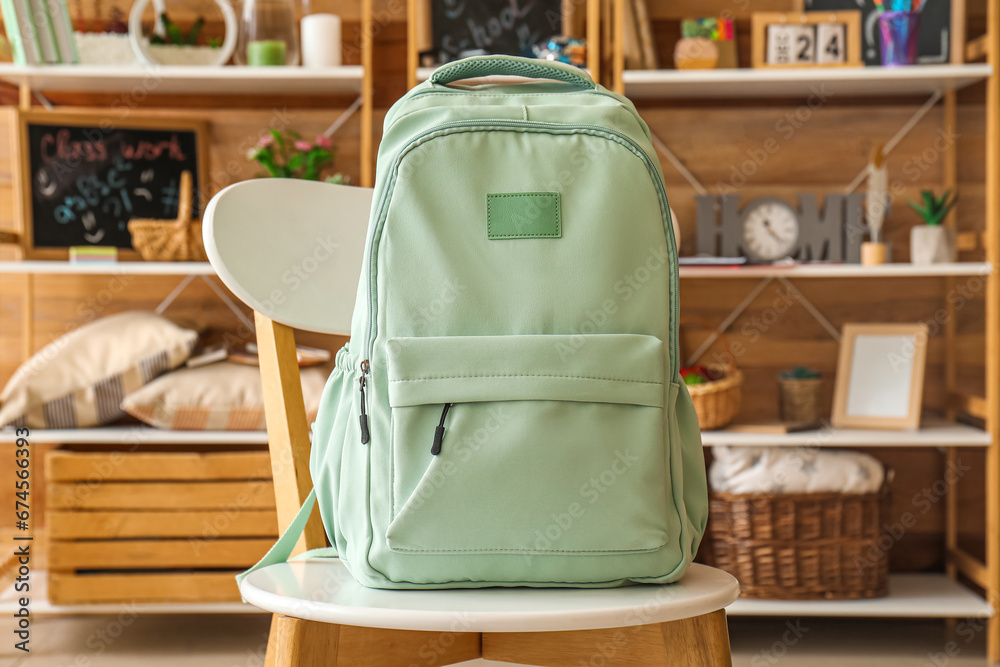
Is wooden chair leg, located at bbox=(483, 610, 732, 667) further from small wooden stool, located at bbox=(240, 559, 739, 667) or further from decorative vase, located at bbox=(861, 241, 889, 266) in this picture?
decorative vase, located at bbox=(861, 241, 889, 266)

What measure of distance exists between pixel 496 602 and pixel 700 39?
5.07 ft

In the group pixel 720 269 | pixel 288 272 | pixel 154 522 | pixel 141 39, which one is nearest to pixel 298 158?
pixel 141 39

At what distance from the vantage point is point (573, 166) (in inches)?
29.5

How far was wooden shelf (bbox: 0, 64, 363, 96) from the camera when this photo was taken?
1843 millimetres

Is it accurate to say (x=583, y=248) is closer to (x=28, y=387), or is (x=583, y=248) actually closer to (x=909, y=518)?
(x=28, y=387)

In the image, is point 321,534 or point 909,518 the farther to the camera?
point 909,518

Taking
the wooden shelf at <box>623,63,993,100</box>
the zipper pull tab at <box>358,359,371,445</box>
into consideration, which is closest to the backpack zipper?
the zipper pull tab at <box>358,359,371,445</box>

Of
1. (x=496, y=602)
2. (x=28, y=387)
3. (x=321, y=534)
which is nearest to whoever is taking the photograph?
(x=496, y=602)

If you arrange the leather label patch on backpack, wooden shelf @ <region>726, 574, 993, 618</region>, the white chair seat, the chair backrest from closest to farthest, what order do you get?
1. the white chair seat
2. the leather label patch on backpack
3. the chair backrest
4. wooden shelf @ <region>726, 574, 993, 618</region>

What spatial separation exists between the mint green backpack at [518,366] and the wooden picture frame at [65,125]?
4.69 ft

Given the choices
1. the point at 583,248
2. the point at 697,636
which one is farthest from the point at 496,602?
the point at 583,248

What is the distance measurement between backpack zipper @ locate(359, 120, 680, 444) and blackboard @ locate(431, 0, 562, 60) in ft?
4.03

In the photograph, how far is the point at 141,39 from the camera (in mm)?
1852

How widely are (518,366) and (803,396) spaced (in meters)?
1.39
